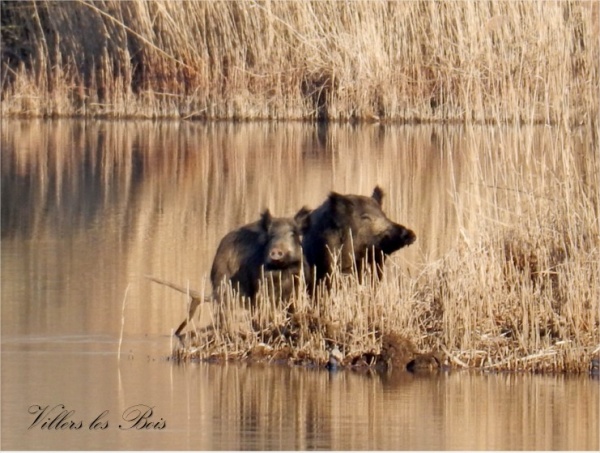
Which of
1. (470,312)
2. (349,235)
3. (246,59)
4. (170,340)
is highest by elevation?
(246,59)

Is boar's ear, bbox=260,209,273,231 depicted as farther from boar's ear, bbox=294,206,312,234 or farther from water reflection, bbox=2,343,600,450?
water reflection, bbox=2,343,600,450

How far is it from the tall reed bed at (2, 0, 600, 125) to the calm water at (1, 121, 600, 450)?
4652 millimetres

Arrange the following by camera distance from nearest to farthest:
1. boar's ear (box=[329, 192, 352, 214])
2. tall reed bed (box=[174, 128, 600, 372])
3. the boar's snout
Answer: tall reed bed (box=[174, 128, 600, 372]) → the boar's snout → boar's ear (box=[329, 192, 352, 214])

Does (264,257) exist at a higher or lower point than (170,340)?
higher

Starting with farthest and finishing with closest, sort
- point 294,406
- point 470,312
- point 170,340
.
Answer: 1. point 170,340
2. point 470,312
3. point 294,406

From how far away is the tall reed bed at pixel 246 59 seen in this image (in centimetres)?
2303

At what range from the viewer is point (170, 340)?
8688 millimetres

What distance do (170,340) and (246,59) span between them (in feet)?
51.9

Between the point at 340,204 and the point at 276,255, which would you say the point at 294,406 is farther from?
the point at 340,204

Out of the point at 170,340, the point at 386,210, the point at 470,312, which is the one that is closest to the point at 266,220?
the point at 170,340

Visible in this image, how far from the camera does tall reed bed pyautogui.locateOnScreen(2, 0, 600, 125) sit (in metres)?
23.0

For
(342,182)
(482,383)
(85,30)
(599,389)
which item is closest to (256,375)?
(482,383)

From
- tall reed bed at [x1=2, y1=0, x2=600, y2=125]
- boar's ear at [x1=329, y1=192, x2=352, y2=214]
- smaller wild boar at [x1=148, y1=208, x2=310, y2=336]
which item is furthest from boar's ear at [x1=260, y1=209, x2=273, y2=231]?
tall reed bed at [x1=2, y1=0, x2=600, y2=125]

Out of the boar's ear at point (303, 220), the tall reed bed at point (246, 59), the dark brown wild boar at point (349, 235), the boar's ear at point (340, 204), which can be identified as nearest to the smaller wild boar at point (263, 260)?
the boar's ear at point (303, 220)
